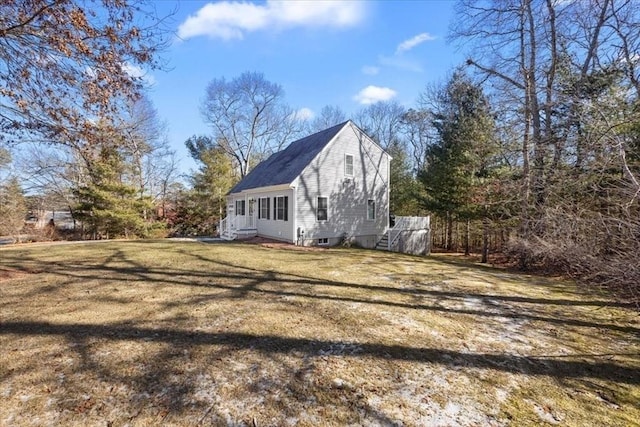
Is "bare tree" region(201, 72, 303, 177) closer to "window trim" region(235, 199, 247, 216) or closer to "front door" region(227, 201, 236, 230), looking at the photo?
"front door" region(227, 201, 236, 230)

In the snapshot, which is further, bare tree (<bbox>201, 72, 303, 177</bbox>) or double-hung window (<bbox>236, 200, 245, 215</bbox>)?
bare tree (<bbox>201, 72, 303, 177</bbox>)

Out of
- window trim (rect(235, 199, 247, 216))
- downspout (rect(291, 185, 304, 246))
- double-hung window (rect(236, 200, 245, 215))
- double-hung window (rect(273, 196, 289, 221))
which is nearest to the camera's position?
downspout (rect(291, 185, 304, 246))

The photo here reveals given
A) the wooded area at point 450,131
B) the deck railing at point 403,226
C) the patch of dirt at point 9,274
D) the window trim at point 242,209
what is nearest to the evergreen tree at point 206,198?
the wooded area at point 450,131

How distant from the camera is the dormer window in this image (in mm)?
15914

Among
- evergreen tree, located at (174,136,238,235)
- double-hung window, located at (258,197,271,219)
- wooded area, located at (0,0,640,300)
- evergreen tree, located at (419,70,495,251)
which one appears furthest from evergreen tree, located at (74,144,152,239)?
evergreen tree, located at (419,70,495,251)

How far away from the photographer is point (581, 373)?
327cm

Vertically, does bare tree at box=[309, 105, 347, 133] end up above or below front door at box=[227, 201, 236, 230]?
above

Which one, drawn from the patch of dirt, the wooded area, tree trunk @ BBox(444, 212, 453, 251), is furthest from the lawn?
tree trunk @ BBox(444, 212, 453, 251)

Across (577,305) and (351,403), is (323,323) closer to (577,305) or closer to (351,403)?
(351,403)

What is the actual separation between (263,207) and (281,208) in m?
2.15

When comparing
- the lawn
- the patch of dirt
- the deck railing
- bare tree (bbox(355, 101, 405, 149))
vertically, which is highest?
bare tree (bbox(355, 101, 405, 149))

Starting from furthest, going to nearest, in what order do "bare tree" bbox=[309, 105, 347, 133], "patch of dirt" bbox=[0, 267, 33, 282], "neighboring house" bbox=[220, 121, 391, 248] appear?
"bare tree" bbox=[309, 105, 347, 133] → "neighboring house" bbox=[220, 121, 391, 248] → "patch of dirt" bbox=[0, 267, 33, 282]

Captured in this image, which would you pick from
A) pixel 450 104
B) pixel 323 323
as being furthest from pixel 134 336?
pixel 450 104

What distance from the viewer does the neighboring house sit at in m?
14.6
